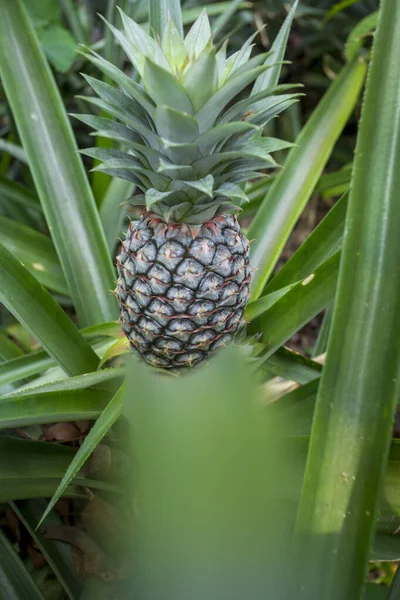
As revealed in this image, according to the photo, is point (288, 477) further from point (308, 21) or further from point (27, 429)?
point (308, 21)

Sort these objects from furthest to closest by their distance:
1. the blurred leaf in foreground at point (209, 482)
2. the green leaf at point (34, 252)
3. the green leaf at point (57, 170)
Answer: the green leaf at point (34, 252), the green leaf at point (57, 170), the blurred leaf in foreground at point (209, 482)

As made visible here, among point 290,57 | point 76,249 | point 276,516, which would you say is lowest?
point 276,516

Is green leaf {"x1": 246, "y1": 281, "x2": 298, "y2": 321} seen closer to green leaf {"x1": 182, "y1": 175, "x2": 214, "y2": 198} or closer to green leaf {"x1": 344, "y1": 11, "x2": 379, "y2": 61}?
green leaf {"x1": 182, "y1": 175, "x2": 214, "y2": 198}

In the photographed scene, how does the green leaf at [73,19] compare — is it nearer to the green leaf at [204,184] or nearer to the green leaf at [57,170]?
the green leaf at [57,170]

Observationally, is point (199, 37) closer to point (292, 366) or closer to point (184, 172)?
point (184, 172)

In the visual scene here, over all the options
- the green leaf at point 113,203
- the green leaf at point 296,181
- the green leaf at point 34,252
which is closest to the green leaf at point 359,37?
the green leaf at point 296,181

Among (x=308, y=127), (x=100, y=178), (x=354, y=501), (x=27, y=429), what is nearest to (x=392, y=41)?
(x=308, y=127)

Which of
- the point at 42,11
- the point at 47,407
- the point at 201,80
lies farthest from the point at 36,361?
the point at 42,11
